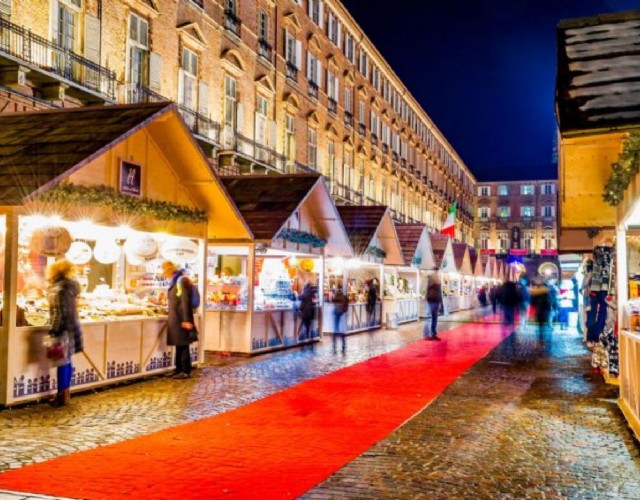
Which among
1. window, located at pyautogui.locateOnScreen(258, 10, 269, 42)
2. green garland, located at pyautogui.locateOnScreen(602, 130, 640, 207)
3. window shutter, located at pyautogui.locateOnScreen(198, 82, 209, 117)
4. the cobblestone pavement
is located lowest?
the cobblestone pavement

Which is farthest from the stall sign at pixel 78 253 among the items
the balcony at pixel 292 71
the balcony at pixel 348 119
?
the balcony at pixel 348 119

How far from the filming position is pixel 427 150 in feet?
224

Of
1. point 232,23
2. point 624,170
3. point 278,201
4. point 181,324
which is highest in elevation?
point 232,23

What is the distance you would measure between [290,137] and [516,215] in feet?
241

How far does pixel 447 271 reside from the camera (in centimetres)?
3878

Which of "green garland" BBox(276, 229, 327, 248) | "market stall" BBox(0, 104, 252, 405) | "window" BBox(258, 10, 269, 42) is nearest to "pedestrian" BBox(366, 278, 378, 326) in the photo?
"green garland" BBox(276, 229, 327, 248)

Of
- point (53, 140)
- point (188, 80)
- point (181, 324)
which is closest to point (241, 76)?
point (188, 80)

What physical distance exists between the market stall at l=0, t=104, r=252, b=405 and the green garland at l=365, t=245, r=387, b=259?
1005 centimetres

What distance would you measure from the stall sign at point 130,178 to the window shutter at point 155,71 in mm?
10891

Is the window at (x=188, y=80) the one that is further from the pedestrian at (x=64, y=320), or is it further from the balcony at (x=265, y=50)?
the pedestrian at (x=64, y=320)

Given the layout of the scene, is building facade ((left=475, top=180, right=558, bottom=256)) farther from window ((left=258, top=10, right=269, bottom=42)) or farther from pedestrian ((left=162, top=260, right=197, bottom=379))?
pedestrian ((left=162, top=260, right=197, bottom=379))

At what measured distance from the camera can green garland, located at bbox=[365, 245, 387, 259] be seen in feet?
82.0

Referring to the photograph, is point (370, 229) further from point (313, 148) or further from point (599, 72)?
point (599, 72)

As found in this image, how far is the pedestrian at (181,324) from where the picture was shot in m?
13.0
